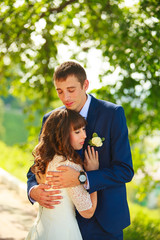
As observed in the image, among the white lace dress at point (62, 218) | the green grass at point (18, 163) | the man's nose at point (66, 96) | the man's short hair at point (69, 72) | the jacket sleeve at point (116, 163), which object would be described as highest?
the man's short hair at point (69, 72)

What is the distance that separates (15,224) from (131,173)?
323cm

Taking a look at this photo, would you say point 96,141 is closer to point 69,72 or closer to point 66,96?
point 66,96

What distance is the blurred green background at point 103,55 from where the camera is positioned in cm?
516

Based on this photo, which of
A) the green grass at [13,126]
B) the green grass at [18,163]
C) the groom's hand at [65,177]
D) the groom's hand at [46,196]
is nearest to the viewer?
the groom's hand at [65,177]

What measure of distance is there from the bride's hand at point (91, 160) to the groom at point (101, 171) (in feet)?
0.23

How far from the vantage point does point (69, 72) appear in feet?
8.83

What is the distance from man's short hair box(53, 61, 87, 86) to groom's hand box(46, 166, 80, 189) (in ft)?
2.34

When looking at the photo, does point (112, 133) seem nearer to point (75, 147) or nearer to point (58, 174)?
point (75, 147)

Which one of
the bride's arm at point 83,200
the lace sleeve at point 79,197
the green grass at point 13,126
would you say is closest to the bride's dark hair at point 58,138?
the lace sleeve at point 79,197

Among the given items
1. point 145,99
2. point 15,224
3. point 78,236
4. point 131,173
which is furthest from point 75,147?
point 145,99

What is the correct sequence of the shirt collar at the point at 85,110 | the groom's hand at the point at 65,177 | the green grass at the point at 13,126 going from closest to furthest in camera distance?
the groom's hand at the point at 65,177, the shirt collar at the point at 85,110, the green grass at the point at 13,126

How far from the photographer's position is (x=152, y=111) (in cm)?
652

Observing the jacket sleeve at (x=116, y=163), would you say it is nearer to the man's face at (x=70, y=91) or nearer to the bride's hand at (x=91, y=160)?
the bride's hand at (x=91, y=160)

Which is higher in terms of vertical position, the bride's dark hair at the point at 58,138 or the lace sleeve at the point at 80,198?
the bride's dark hair at the point at 58,138
